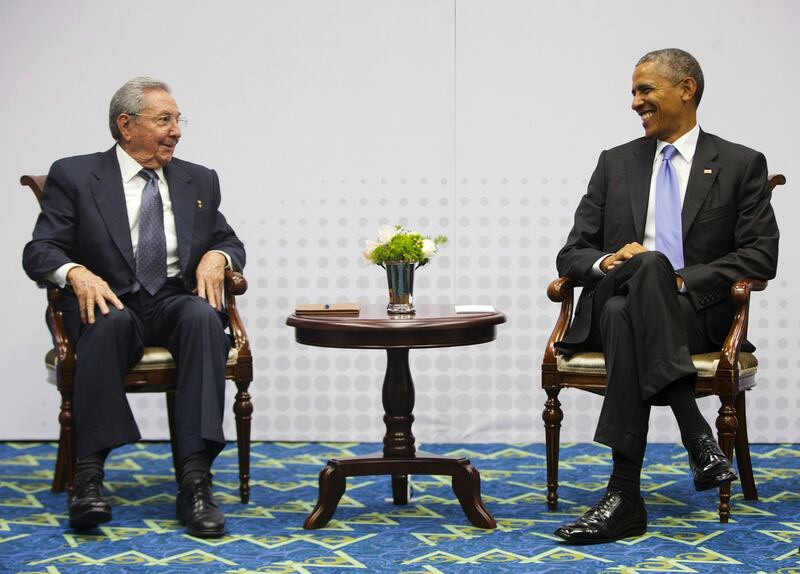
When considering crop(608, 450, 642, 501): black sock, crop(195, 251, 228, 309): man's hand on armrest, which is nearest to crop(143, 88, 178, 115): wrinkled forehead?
crop(195, 251, 228, 309): man's hand on armrest

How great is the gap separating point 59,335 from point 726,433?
88.7 inches

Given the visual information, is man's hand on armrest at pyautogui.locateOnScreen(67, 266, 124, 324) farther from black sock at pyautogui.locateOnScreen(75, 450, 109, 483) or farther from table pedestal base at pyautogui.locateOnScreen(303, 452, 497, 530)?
table pedestal base at pyautogui.locateOnScreen(303, 452, 497, 530)

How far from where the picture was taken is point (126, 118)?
→ 12.9ft

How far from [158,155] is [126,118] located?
0.60 feet

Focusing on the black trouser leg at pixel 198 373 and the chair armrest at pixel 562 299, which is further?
the chair armrest at pixel 562 299

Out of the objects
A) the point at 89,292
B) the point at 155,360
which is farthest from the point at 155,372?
the point at 89,292

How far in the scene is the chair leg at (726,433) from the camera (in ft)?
11.1

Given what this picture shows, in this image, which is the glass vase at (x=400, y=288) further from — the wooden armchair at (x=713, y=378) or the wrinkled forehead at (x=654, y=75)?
the wrinkled forehead at (x=654, y=75)

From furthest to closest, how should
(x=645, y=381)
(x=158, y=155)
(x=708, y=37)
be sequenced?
(x=708, y=37) → (x=158, y=155) → (x=645, y=381)

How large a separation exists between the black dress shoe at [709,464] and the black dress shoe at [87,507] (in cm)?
183

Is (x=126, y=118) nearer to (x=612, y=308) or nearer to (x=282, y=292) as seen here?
(x=282, y=292)

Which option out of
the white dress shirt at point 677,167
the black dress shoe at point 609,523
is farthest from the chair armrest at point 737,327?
the black dress shoe at point 609,523

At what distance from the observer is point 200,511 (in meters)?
3.36

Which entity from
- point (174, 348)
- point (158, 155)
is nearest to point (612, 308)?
point (174, 348)
